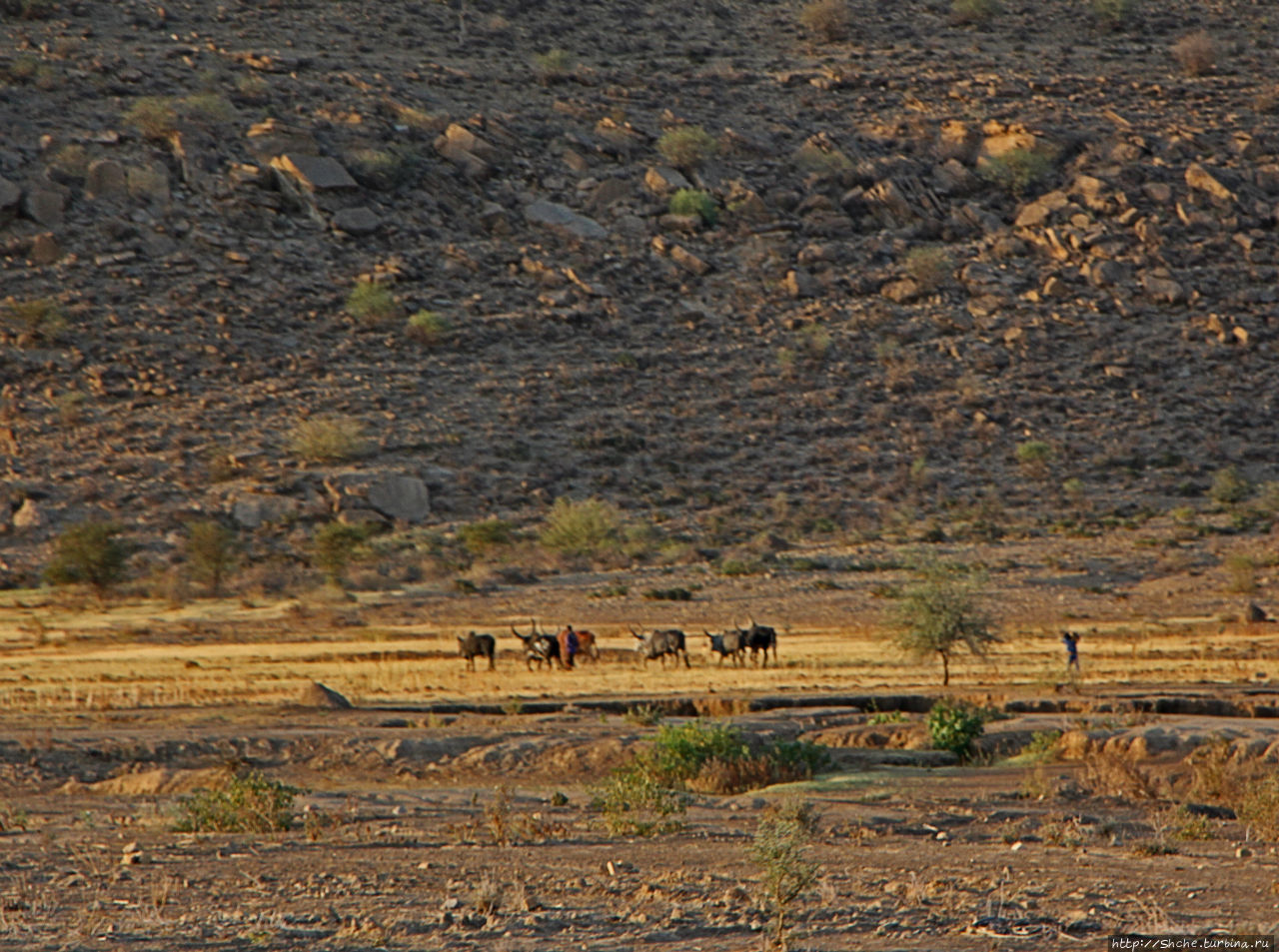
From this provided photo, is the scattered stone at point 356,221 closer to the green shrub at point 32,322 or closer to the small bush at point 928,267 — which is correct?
the green shrub at point 32,322

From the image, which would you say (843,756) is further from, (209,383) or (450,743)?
(209,383)

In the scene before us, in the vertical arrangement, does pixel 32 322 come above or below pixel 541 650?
above

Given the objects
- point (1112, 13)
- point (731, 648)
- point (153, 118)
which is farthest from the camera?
point (1112, 13)

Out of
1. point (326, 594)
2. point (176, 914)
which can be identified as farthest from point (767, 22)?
point (176, 914)

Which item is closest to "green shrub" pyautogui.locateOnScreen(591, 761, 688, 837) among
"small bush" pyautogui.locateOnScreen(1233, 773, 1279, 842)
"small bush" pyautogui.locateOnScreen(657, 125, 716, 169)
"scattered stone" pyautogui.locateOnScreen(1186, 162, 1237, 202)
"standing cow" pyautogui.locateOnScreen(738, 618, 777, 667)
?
"small bush" pyautogui.locateOnScreen(1233, 773, 1279, 842)

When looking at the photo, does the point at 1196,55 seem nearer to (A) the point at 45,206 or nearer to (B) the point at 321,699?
(A) the point at 45,206

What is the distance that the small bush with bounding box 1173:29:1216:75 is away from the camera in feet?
232

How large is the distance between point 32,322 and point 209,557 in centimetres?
1527

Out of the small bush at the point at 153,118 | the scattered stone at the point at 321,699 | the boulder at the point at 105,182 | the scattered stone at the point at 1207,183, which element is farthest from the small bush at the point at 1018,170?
the scattered stone at the point at 321,699

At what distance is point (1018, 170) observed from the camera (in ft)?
199

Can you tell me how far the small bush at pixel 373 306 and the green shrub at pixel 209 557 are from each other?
43.9 ft

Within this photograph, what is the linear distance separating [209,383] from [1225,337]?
118 ft

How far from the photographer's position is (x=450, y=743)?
60.2 ft

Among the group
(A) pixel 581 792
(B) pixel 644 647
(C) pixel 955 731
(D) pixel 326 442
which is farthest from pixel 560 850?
(D) pixel 326 442
